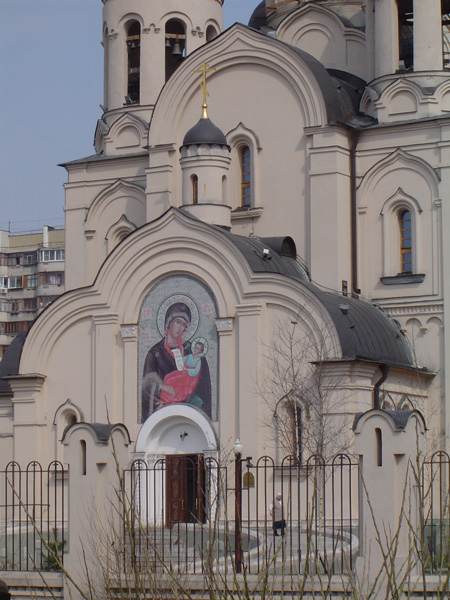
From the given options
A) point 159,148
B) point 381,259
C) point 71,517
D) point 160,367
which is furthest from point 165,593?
point 159,148

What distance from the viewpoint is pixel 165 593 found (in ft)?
43.9

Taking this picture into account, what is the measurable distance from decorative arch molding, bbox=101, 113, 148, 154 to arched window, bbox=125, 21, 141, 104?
647 mm

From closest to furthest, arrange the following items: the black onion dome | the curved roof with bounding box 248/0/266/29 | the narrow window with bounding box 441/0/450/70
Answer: the black onion dome, the narrow window with bounding box 441/0/450/70, the curved roof with bounding box 248/0/266/29

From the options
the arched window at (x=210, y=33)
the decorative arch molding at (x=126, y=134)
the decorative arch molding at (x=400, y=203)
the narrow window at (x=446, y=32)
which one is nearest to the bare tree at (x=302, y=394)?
the decorative arch molding at (x=400, y=203)

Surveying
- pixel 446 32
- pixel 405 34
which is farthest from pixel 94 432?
pixel 446 32

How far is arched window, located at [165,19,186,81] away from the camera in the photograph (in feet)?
109

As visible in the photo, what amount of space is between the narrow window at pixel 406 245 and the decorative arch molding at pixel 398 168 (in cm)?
86

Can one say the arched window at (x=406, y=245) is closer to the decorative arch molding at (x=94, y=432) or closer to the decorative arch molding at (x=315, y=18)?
the decorative arch molding at (x=315, y=18)

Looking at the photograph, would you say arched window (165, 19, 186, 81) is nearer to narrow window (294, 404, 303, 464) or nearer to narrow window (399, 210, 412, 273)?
narrow window (399, 210, 412, 273)

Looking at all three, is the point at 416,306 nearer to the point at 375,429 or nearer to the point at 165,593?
the point at 375,429

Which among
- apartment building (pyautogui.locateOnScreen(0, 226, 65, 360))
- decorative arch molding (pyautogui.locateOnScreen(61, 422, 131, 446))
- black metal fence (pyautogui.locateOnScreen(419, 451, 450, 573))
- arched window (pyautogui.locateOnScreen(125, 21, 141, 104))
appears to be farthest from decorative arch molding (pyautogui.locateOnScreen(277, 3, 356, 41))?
apartment building (pyautogui.locateOnScreen(0, 226, 65, 360))

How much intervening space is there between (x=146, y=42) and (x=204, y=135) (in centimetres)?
454

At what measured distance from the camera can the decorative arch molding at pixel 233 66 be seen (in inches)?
1160

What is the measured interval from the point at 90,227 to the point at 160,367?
5.84 metres
